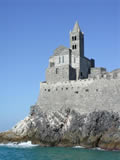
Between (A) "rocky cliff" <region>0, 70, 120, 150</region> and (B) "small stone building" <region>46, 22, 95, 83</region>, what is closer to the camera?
(A) "rocky cliff" <region>0, 70, 120, 150</region>

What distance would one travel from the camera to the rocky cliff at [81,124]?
39219mm

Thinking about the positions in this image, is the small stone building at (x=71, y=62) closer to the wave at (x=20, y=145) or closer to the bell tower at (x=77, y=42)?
the bell tower at (x=77, y=42)

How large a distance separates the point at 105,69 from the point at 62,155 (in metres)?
22.6

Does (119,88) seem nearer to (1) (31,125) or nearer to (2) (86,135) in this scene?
(2) (86,135)

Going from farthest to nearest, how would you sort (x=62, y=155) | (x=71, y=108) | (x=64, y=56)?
(x=64, y=56), (x=71, y=108), (x=62, y=155)

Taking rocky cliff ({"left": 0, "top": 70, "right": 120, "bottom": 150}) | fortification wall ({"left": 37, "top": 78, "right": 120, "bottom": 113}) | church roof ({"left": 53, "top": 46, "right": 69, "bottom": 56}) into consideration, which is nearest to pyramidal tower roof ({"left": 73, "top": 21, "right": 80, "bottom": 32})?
church roof ({"left": 53, "top": 46, "right": 69, "bottom": 56})

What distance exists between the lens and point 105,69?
51.2m

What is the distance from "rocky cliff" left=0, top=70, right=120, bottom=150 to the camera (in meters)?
39.2

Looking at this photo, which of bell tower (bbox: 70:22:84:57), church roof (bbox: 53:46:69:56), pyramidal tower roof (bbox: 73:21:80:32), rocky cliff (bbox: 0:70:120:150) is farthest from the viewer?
pyramidal tower roof (bbox: 73:21:80:32)

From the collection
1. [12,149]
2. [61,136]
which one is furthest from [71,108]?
[12,149]

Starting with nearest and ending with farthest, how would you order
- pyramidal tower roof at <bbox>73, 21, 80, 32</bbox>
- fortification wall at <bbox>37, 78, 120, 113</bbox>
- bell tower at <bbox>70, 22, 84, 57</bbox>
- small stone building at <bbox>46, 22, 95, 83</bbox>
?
fortification wall at <bbox>37, 78, 120, 113</bbox> → small stone building at <bbox>46, 22, 95, 83</bbox> → bell tower at <bbox>70, 22, 84, 57</bbox> → pyramidal tower roof at <bbox>73, 21, 80, 32</bbox>

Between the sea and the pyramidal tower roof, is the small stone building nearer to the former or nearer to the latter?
the pyramidal tower roof

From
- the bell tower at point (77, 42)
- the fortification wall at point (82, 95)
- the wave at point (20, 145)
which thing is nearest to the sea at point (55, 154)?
the wave at point (20, 145)

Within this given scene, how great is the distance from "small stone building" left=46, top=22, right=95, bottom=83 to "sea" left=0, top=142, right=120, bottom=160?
1351 cm
